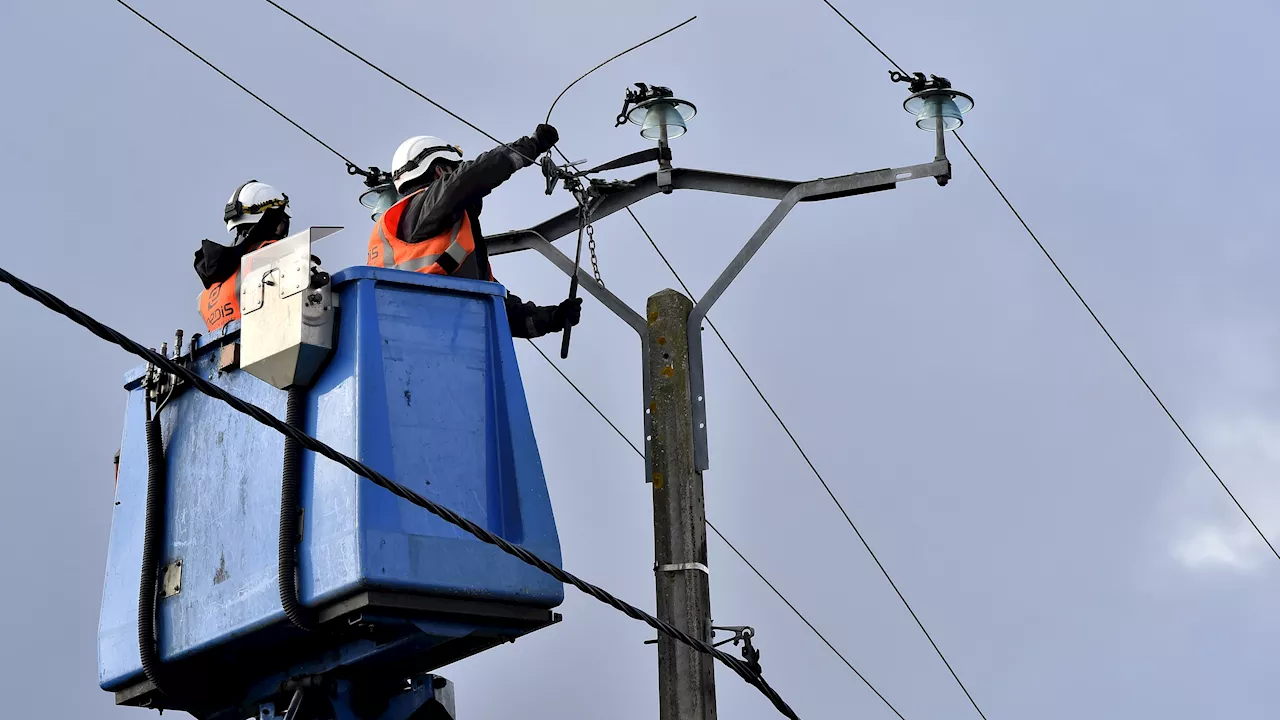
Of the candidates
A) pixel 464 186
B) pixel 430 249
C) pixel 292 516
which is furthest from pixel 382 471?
pixel 464 186

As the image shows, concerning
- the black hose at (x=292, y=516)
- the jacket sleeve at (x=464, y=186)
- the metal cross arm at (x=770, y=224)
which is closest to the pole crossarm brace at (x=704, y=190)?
the metal cross arm at (x=770, y=224)

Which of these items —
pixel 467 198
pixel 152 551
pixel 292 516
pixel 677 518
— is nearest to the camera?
pixel 292 516

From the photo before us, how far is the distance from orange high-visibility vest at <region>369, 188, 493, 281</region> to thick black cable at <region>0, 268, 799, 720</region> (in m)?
1.60

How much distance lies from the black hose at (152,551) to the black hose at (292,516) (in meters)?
1.09

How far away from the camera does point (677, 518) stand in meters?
12.0

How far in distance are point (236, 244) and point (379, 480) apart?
11.0ft

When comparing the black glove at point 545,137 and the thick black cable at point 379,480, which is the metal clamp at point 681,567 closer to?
the thick black cable at point 379,480

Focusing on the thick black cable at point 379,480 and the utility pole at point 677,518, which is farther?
the utility pole at point 677,518

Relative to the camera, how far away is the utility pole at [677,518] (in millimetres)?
11617

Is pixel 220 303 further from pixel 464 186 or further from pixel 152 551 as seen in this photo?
pixel 464 186

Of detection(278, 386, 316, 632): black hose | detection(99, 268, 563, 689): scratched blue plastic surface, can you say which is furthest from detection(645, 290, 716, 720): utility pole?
detection(278, 386, 316, 632): black hose

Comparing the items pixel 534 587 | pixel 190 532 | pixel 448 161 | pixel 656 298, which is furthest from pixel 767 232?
pixel 190 532

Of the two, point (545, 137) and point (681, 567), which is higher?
point (545, 137)

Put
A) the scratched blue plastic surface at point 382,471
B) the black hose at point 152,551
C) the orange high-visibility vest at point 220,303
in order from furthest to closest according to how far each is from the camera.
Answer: the orange high-visibility vest at point 220,303 < the black hose at point 152,551 < the scratched blue plastic surface at point 382,471
